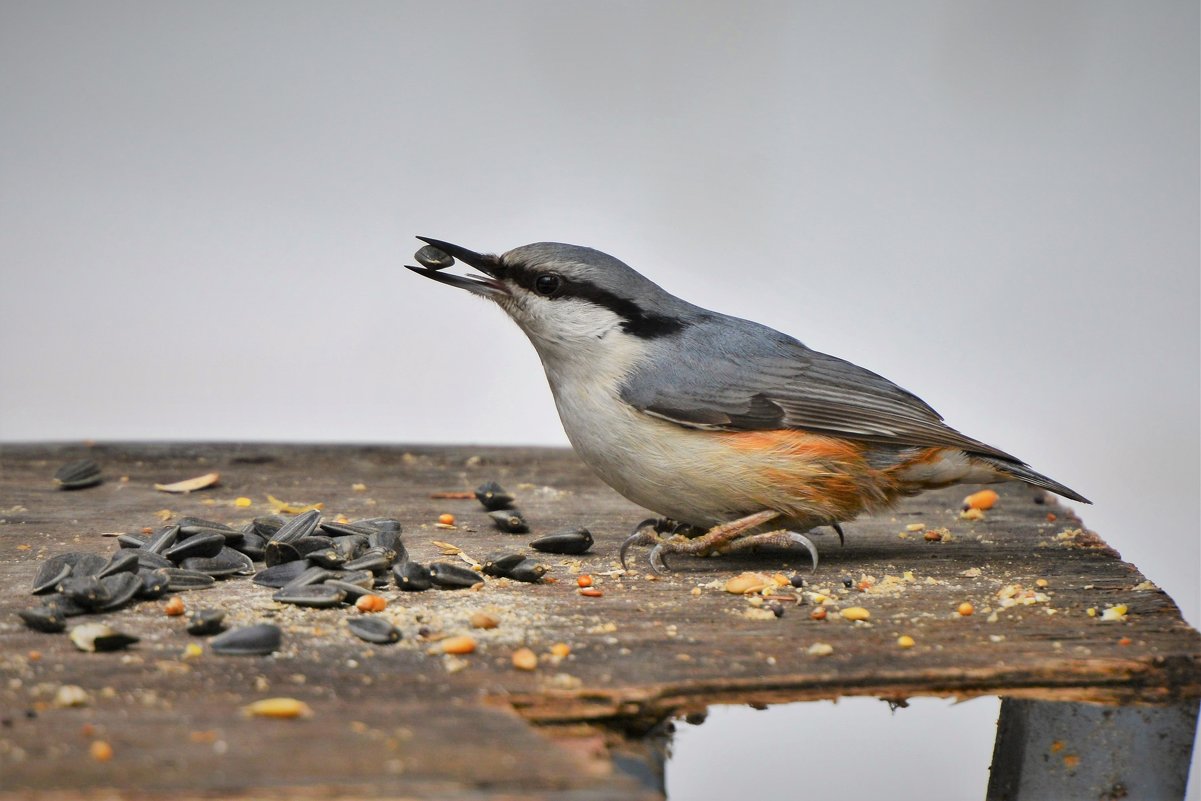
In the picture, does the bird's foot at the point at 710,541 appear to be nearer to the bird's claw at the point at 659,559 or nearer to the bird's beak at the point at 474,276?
the bird's claw at the point at 659,559

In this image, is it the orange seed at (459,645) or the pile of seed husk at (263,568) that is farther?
the pile of seed husk at (263,568)

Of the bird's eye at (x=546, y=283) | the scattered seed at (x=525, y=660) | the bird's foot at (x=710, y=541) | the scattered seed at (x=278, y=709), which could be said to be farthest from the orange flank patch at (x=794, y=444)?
the scattered seed at (x=278, y=709)

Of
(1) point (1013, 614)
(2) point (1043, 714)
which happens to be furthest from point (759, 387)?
(2) point (1043, 714)

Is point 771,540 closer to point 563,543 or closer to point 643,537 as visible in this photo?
point 643,537

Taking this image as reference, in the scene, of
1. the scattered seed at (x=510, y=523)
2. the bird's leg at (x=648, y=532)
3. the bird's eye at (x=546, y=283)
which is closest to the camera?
the bird's leg at (x=648, y=532)

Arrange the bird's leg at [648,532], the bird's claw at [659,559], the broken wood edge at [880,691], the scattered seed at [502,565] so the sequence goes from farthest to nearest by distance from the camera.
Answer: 1. the bird's leg at [648,532]
2. the bird's claw at [659,559]
3. the scattered seed at [502,565]
4. the broken wood edge at [880,691]

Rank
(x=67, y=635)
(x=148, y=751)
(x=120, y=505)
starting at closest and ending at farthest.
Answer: (x=148, y=751) → (x=67, y=635) → (x=120, y=505)

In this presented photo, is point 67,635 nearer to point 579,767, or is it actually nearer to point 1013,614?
point 579,767

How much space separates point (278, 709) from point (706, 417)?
1603 millimetres

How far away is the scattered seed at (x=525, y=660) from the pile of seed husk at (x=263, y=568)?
0.30 metres

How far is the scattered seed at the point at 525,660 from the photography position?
244 centimetres

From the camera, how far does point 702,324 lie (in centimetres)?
371

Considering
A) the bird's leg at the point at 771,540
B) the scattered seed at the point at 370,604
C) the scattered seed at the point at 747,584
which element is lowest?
the scattered seed at the point at 370,604

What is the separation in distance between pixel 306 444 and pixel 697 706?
2847 mm
